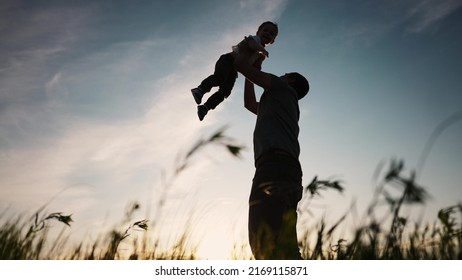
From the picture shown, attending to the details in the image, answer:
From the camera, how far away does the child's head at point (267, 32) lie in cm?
452

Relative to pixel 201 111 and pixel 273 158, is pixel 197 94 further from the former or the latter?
pixel 273 158

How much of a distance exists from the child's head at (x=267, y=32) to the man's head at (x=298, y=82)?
1412 millimetres

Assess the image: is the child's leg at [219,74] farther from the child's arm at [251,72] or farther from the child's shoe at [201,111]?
the child's arm at [251,72]

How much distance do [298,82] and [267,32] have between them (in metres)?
1.57

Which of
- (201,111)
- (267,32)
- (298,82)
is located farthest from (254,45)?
(267,32)

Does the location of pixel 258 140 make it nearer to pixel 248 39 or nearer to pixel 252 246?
pixel 252 246

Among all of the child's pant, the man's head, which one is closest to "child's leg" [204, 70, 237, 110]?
the child's pant

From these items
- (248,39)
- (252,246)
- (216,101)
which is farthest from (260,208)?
(216,101)

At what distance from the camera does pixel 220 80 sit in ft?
15.4

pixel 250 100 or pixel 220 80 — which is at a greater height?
pixel 220 80

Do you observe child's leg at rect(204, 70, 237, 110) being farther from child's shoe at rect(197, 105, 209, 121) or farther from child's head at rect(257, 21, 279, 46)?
child's head at rect(257, 21, 279, 46)

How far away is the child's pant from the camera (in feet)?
15.1

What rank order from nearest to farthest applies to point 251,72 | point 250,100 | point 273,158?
point 273,158 < point 251,72 < point 250,100
